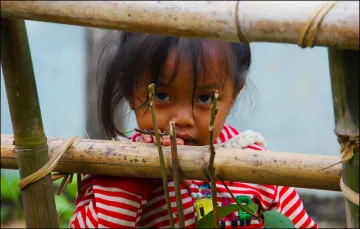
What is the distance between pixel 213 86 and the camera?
1.74m

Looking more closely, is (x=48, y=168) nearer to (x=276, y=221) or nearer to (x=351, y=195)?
(x=276, y=221)

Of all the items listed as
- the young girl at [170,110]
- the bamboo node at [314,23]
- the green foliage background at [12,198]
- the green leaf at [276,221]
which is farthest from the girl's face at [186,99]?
the green foliage background at [12,198]

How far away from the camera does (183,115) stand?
5.57ft

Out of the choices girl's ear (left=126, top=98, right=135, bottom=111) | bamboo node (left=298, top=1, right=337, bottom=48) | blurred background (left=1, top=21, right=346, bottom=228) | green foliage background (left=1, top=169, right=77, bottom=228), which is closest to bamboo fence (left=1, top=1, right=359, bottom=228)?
bamboo node (left=298, top=1, right=337, bottom=48)

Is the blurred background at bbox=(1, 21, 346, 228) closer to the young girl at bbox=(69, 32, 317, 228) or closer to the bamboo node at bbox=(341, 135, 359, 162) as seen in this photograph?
the young girl at bbox=(69, 32, 317, 228)

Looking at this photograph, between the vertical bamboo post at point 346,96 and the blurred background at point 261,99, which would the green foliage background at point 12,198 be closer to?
the blurred background at point 261,99

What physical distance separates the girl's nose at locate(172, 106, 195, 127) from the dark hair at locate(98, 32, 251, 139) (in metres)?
0.05

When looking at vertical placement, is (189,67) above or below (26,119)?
above

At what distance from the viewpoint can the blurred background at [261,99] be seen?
12.9 feet

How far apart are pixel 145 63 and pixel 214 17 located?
530mm

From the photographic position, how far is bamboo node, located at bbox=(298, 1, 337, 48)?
→ 1.14m

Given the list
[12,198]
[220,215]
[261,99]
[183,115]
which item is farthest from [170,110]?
[12,198]

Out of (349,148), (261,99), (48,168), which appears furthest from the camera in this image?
(261,99)

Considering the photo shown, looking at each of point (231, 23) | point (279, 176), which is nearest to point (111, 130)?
point (279, 176)
